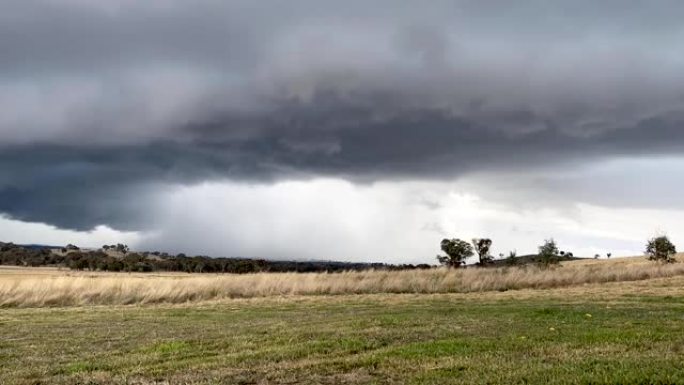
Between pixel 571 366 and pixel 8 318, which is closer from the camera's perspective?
pixel 571 366

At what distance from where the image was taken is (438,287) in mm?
43719

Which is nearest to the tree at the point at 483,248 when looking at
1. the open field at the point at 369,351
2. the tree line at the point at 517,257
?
the tree line at the point at 517,257

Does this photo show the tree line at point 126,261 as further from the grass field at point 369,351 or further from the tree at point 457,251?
the grass field at point 369,351

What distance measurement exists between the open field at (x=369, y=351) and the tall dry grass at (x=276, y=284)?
48.3ft

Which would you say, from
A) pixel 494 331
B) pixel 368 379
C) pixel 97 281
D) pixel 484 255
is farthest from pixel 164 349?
pixel 484 255

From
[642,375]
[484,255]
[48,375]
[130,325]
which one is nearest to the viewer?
[642,375]

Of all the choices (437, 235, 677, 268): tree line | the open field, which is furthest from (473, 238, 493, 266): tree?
the open field

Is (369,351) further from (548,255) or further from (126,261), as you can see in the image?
(126,261)

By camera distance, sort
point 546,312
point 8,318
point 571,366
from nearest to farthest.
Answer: point 571,366, point 546,312, point 8,318

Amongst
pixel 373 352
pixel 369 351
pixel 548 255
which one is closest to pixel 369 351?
pixel 369 351

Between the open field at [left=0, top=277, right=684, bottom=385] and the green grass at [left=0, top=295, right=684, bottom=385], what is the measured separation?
0.03m

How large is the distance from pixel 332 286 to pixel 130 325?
2033 centimetres

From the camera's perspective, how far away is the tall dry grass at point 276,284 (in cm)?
3806

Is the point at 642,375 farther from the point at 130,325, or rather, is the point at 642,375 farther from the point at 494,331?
the point at 130,325
